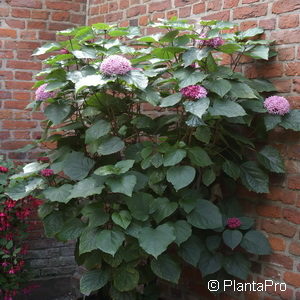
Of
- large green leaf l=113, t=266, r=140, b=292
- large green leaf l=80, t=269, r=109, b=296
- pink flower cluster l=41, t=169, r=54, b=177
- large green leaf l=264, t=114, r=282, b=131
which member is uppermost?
large green leaf l=264, t=114, r=282, b=131

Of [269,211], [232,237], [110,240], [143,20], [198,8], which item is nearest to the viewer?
[110,240]

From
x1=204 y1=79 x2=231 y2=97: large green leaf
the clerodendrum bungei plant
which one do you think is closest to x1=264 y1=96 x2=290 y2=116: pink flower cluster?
the clerodendrum bungei plant

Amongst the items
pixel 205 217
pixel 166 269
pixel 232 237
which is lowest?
pixel 166 269

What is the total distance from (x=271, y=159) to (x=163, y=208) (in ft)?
1.89

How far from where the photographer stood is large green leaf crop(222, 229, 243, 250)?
7.04ft

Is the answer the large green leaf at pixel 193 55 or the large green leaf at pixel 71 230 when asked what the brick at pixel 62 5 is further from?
the large green leaf at pixel 71 230

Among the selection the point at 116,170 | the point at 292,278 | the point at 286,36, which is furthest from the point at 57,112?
the point at 292,278

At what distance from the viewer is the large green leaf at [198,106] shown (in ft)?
6.31

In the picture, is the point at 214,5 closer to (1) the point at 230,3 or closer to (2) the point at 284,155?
(1) the point at 230,3

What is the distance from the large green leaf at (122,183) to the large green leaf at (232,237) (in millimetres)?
562

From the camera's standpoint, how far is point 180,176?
2018 millimetres

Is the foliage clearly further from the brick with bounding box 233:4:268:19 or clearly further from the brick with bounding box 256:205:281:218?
the brick with bounding box 233:4:268:19

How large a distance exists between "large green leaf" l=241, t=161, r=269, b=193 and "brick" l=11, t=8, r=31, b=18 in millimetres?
2028

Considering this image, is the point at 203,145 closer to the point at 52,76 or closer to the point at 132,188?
the point at 132,188
